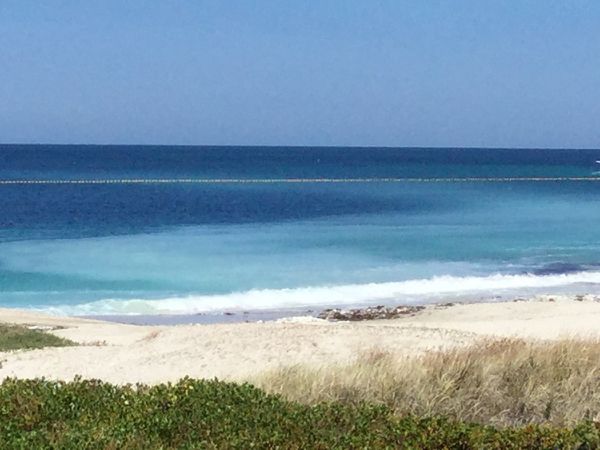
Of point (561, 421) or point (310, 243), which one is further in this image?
point (310, 243)

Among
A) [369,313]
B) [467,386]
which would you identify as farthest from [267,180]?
[467,386]

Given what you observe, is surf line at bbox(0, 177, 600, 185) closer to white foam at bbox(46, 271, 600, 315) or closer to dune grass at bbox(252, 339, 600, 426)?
white foam at bbox(46, 271, 600, 315)

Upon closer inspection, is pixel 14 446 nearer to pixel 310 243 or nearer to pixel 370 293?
pixel 370 293

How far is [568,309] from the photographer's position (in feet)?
67.4

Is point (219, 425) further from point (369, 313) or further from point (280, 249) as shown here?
point (280, 249)

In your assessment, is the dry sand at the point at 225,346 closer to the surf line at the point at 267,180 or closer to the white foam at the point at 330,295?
the white foam at the point at 330,295

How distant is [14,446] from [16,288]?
869 inches

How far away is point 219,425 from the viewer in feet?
19.6

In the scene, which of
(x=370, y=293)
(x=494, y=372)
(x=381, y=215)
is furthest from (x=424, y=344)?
(x=381, y=215)

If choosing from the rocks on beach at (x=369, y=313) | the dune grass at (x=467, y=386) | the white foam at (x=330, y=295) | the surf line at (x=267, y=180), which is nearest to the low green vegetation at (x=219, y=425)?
the dune grass at (x=467, y=386)

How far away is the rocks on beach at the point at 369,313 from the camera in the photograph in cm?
2153

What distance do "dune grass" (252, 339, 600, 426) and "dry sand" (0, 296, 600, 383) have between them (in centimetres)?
154

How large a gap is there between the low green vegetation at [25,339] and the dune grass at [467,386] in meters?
7.97

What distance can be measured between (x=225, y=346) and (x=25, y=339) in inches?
153
